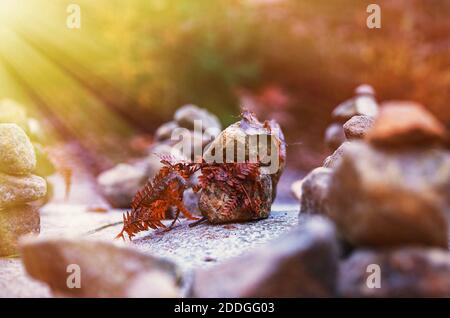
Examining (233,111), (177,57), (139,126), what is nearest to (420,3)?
(233,111)

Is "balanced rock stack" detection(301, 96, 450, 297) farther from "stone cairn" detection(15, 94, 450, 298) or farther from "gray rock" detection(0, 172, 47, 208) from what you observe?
"gray rock" detection(0, 172, 47, 208)

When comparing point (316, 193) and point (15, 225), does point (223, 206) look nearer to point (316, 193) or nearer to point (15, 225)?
point (316, 193)

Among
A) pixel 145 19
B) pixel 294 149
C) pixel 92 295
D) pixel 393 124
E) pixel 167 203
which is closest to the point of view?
pixel 393 124

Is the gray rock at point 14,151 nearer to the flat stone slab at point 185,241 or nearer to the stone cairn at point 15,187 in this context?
the stone cairn at point 15,187
